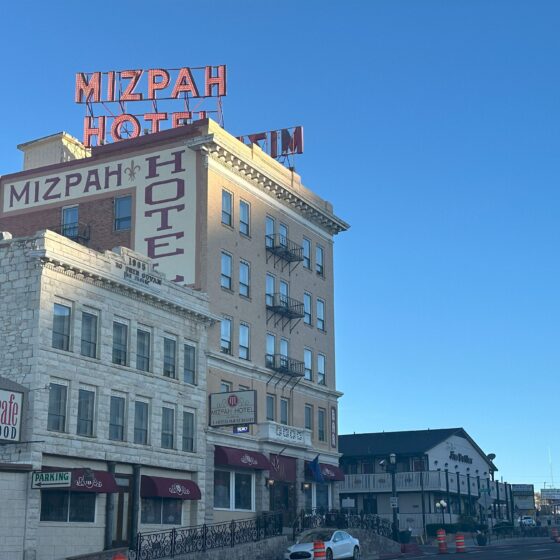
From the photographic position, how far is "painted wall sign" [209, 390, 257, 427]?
150 feet

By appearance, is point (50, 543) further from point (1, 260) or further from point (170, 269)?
point (170, 269)

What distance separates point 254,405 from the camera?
45.3m

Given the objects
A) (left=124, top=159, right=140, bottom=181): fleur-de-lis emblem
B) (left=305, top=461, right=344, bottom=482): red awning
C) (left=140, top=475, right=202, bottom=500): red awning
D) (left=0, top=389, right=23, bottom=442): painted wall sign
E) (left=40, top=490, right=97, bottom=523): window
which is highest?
(left=124, top=159, right=140, bottom=181): fleur-de-lis emblem

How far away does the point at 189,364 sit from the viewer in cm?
4738

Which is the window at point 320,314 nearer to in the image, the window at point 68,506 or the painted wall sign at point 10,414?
the window at point 68,506

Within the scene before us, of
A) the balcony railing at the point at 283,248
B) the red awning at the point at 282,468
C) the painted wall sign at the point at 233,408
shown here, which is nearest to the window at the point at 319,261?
the balcony railing at the point at 283,248

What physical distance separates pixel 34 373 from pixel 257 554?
14.1 metres

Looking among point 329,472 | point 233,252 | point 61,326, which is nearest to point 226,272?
point 233,252

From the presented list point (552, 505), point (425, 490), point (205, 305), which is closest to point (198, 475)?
point (205, 305)

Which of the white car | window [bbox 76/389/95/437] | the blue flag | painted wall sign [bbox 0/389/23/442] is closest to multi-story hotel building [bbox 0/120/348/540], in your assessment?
the blue flag

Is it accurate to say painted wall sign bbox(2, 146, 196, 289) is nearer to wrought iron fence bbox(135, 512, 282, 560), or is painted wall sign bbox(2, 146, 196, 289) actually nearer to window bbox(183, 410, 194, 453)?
window bbox(183, 410, 194, 453)

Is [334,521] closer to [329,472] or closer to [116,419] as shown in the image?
[329,472]

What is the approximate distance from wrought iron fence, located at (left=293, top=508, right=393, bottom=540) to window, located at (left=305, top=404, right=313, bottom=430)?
566cm

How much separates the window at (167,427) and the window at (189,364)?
205 cm
